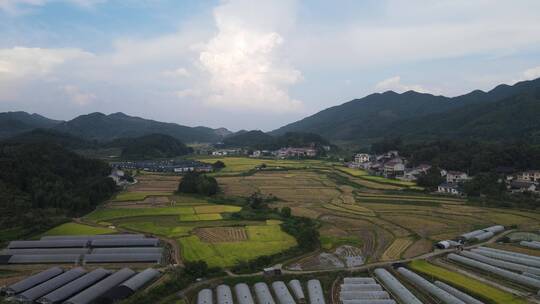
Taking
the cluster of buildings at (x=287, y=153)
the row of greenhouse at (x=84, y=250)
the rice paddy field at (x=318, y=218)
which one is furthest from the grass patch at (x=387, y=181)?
the cluster of buildings at (x=287, y=153)

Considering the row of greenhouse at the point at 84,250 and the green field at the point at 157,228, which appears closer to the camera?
the row of greenhouse at the point at 84,250

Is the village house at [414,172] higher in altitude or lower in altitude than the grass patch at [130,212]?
higher

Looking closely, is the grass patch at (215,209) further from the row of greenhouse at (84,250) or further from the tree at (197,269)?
the tree at (197,269)

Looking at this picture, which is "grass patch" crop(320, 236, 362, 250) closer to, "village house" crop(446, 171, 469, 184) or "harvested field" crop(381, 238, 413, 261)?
"harvested field" crop(381, 238, 413, 261)

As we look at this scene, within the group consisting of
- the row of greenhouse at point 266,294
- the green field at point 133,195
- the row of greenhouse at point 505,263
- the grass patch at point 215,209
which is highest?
the green field at point 133,195

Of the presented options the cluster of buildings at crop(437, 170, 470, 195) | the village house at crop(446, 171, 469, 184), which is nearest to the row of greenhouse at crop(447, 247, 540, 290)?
the cluster of buildings at crop(437, 170, 470, 195)

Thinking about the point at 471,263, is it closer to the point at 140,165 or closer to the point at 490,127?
the point at 140,165

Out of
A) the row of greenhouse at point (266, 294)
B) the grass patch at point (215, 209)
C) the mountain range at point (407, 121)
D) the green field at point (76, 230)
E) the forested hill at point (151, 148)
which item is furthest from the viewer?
the forested hill at point (151, 148)
